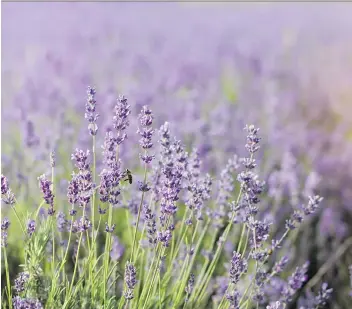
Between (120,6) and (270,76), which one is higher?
(120,6)

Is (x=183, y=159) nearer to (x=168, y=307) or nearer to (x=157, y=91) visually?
(x=168, y=307)

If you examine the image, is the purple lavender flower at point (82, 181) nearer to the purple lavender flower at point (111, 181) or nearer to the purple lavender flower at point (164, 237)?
the purple lavender flower at point (111, 181)

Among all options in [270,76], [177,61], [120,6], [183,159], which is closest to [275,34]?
[270,76]

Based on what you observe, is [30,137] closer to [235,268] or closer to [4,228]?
[4,228]

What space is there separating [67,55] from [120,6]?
248 mm

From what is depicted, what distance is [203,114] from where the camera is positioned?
2.10 m

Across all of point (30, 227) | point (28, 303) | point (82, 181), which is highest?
point (82, 181)

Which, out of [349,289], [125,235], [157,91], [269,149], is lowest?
[349,289]

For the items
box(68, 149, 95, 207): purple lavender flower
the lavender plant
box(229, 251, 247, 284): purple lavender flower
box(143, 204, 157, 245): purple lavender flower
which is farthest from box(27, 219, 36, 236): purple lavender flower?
box(229, 251, 247, 284): purple lavender flower

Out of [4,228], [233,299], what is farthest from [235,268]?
[4,228]

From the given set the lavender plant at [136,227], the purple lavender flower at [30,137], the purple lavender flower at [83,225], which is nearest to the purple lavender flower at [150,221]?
the lavender plant at [136,227]

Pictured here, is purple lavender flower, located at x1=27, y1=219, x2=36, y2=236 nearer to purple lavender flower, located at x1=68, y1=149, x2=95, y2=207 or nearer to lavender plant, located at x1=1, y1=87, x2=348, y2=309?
lavender plant, located at x1=1, y1=87, x2=348, y2=309

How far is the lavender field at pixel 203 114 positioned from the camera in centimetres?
164

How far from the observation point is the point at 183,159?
1246 mm
